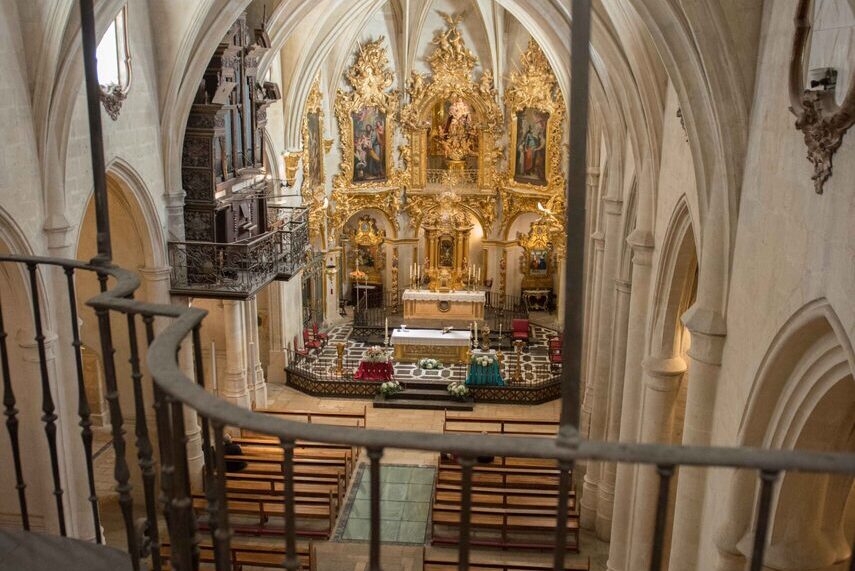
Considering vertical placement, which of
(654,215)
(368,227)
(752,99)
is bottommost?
(368,227)

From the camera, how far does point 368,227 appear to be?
28328 mm

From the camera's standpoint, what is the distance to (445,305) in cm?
2586

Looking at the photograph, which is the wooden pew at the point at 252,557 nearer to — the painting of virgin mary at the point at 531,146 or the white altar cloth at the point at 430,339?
the white altar cloth at the point at 430,339

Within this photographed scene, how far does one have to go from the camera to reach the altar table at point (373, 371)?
21.6m

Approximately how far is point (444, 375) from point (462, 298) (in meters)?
3.92

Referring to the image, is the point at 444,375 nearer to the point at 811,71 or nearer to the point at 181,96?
the point at 181,96

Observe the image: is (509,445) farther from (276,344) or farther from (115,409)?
(276,344)

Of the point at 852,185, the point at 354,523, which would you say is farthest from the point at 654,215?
the point at 354,523

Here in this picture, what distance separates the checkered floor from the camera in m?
22.3

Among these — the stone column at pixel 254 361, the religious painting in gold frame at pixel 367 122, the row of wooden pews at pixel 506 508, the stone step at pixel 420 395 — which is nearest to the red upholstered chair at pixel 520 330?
the stone step at pixel 420 395


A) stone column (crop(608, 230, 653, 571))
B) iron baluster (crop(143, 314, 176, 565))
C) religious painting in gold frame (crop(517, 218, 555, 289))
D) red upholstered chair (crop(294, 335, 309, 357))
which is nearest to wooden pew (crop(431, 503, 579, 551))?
stone column (crop(608, 230, 653, 571))

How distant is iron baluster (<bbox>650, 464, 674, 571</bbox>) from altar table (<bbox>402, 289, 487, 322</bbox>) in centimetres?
2308

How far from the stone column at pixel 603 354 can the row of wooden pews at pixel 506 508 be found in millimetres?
354

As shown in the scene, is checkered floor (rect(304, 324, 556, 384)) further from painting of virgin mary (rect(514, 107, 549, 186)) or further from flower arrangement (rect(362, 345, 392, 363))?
painting of virgin mary (rect(514, 107, 549, 186))
